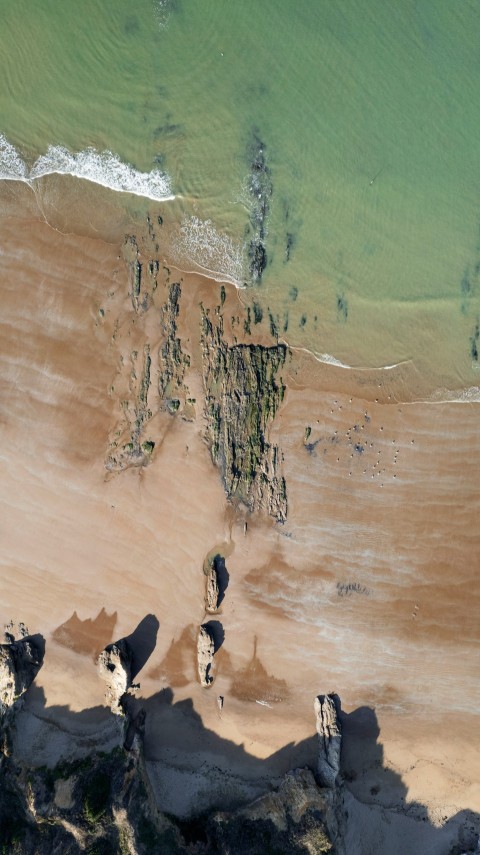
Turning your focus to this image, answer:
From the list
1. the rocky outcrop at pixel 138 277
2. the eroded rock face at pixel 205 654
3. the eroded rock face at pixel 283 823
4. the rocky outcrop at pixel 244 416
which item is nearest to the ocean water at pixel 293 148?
the rocky outcrop at pixel 138 277

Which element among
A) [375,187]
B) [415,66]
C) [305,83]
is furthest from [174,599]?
[415,66]

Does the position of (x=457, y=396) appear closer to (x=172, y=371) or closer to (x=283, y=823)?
(x=172, y=371)

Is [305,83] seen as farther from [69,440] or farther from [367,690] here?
[367,690]

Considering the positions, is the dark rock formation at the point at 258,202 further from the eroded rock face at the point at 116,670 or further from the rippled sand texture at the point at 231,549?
the eroded rock face at the point at 116,670

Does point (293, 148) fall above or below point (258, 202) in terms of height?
above

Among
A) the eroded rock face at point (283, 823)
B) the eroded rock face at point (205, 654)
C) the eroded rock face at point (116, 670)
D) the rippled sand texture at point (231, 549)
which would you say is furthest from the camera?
the rippled sand texture at point (231, 549)

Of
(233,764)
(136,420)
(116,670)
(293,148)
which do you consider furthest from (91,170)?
(233,764)
